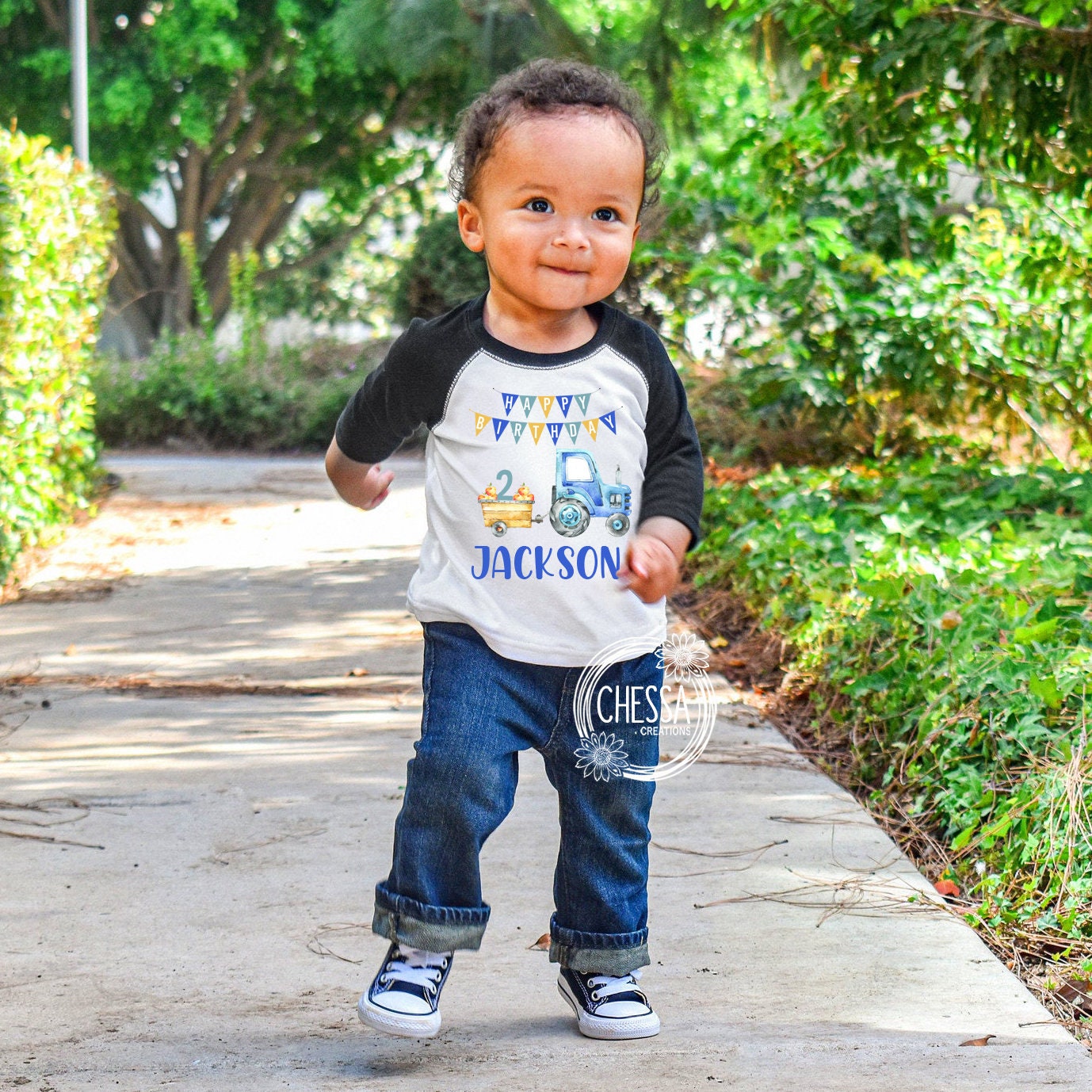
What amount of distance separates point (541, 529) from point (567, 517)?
45 millimetres

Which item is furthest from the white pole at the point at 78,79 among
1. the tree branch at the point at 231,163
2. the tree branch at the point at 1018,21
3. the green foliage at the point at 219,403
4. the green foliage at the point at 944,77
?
the tree branch at the point at 1018,21

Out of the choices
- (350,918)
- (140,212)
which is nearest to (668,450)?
(350,918)

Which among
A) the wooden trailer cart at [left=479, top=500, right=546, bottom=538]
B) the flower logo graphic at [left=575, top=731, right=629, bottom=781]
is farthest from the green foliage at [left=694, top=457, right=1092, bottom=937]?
the wooden trailer cart at [left=479, top=500, right=546, bottom=538]

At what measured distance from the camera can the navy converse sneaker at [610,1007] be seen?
2.20 m

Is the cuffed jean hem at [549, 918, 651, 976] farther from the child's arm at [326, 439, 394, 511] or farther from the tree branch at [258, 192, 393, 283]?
the tree branch at [258, 192, 393, 283]

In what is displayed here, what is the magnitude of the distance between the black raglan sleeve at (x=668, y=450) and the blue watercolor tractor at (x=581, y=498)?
6 cm

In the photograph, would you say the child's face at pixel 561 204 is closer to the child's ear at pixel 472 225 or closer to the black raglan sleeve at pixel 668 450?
the child's ear at pixel 472 225

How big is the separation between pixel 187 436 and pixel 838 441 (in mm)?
7448

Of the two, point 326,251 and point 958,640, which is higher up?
point 326,251

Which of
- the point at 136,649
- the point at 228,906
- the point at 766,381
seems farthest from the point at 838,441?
the point at 228,906

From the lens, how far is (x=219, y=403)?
12.8m

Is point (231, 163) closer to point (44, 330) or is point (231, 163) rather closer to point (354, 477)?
point (44, 330)

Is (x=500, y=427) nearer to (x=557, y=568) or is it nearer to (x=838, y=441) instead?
(x=557, y=568)

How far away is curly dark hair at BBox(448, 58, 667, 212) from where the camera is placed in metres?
2.10
